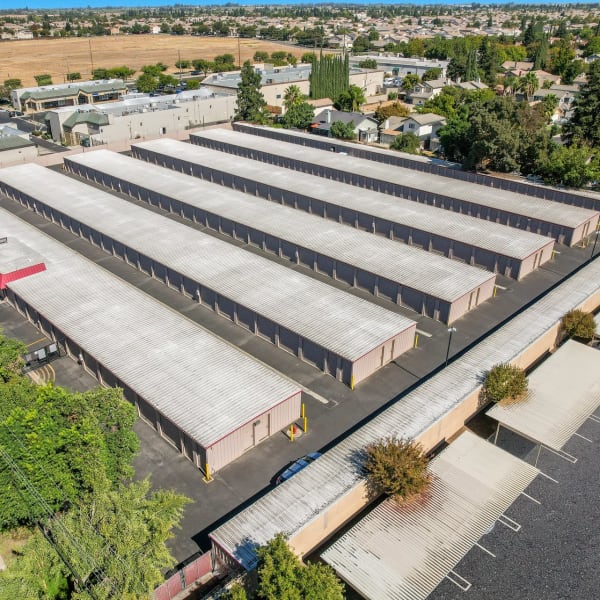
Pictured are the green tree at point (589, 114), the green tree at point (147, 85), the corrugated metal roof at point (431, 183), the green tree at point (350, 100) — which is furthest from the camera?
the green tree at point (147, 85)

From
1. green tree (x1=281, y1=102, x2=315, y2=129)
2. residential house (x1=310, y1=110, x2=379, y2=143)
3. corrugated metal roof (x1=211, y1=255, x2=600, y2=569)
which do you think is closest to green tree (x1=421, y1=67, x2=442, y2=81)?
residential house (x1=310, y1=110, x2=379, y2=143)

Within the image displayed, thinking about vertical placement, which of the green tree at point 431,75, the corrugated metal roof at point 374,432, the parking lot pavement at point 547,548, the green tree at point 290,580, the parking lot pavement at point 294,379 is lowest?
the parking lot pavement at point 547,548

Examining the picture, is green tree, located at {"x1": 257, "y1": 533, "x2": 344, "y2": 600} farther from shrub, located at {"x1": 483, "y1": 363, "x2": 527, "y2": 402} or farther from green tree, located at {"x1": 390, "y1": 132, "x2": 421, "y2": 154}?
green tree, located at {"x1": 390, "y1": 132, "x2": 421, "y2": 154}

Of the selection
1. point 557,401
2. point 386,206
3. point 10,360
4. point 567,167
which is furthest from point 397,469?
point 567,167

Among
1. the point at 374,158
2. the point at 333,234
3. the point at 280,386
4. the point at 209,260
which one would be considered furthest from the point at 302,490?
the point at 374,158

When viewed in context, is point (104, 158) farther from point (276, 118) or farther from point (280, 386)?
point (280, 386)

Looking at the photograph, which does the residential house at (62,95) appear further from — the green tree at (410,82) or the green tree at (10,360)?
the green tree at (10,360)

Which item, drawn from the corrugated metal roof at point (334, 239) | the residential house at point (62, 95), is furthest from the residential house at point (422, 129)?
the residential house at point (62, 95)
